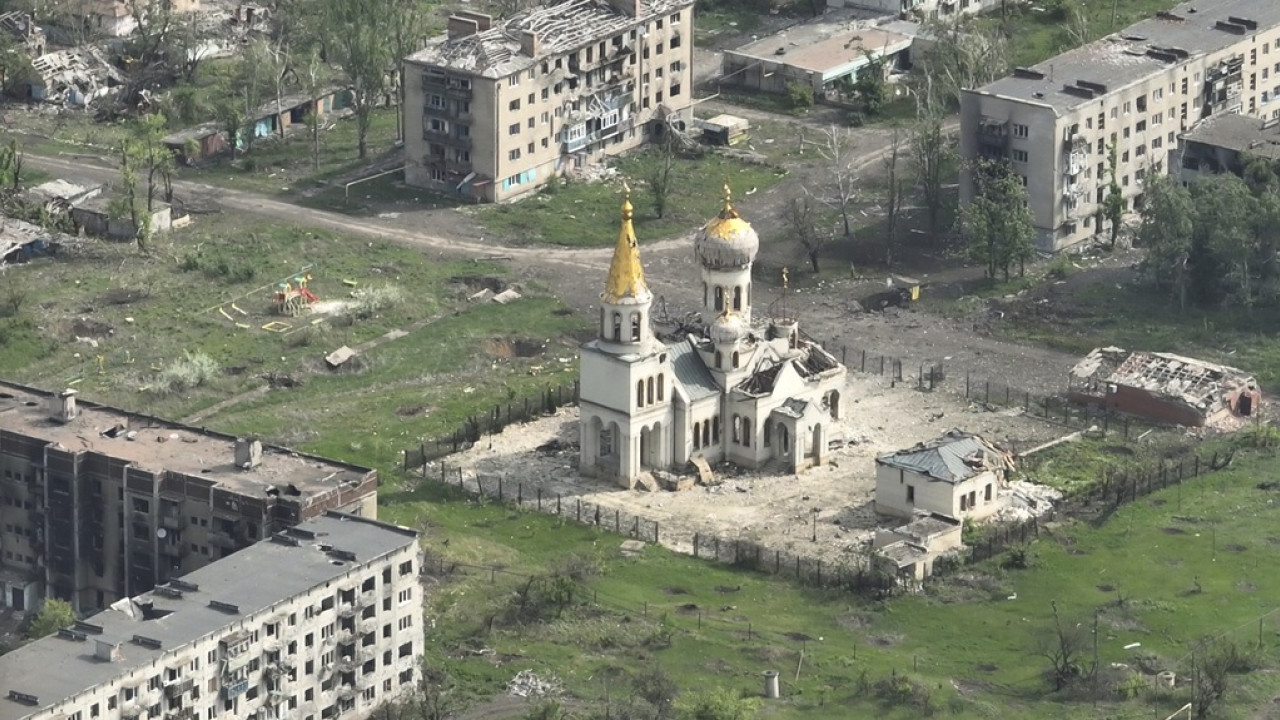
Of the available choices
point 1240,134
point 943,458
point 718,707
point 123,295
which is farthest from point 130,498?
point 1240,134

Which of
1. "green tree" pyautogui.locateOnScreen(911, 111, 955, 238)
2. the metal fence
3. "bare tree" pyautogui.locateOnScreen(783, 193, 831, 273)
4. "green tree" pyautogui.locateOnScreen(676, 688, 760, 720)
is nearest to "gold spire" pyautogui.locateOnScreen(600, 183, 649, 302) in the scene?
the metal fence

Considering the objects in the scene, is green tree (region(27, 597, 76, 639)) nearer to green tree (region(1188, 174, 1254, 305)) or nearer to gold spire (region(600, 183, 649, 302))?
gold spire (region(600, 183, 649, 302))

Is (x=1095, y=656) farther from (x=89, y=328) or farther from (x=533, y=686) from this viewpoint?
(x=89, y=328)

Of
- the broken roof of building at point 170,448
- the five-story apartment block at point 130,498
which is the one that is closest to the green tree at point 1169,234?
the five-story apartment block at point 130,498

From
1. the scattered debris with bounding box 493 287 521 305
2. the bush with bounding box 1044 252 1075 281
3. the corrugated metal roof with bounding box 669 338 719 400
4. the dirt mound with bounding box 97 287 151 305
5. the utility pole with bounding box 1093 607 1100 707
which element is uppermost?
the corrugated metal roof with bounding box 669 338 719 400

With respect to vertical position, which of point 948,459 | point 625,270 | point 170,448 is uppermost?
point 625,270
